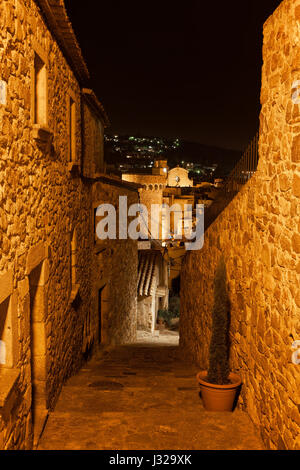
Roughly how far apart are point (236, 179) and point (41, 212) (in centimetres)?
356

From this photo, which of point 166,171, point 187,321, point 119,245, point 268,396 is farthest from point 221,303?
point 166,171

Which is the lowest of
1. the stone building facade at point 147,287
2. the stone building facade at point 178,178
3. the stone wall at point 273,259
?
the stone building facade at point 147,287

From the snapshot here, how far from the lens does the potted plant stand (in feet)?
17.6

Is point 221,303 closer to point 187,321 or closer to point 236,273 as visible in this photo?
point 236,273

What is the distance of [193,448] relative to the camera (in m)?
4.47

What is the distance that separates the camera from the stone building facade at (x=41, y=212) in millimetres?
3697

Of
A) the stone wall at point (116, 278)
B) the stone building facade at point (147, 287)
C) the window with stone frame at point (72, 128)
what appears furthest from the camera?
the stone building facade at point (147, 287)

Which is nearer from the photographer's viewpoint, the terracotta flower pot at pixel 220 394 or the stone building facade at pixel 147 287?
the terracotta flower pot at pixel 220 394

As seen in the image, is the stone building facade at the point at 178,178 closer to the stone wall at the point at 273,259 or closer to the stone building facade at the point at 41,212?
the stone building facade at the point at 41,212

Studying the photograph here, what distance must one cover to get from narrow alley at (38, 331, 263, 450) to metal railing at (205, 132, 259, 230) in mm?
3350

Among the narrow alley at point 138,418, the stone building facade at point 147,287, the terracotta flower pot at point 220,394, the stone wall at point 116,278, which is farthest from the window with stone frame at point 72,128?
the stone building facade at point 147,287

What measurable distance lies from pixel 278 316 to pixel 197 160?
445 ft

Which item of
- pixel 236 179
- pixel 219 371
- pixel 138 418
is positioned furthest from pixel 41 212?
pixel 236 179

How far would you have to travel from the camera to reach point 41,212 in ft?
16.5
